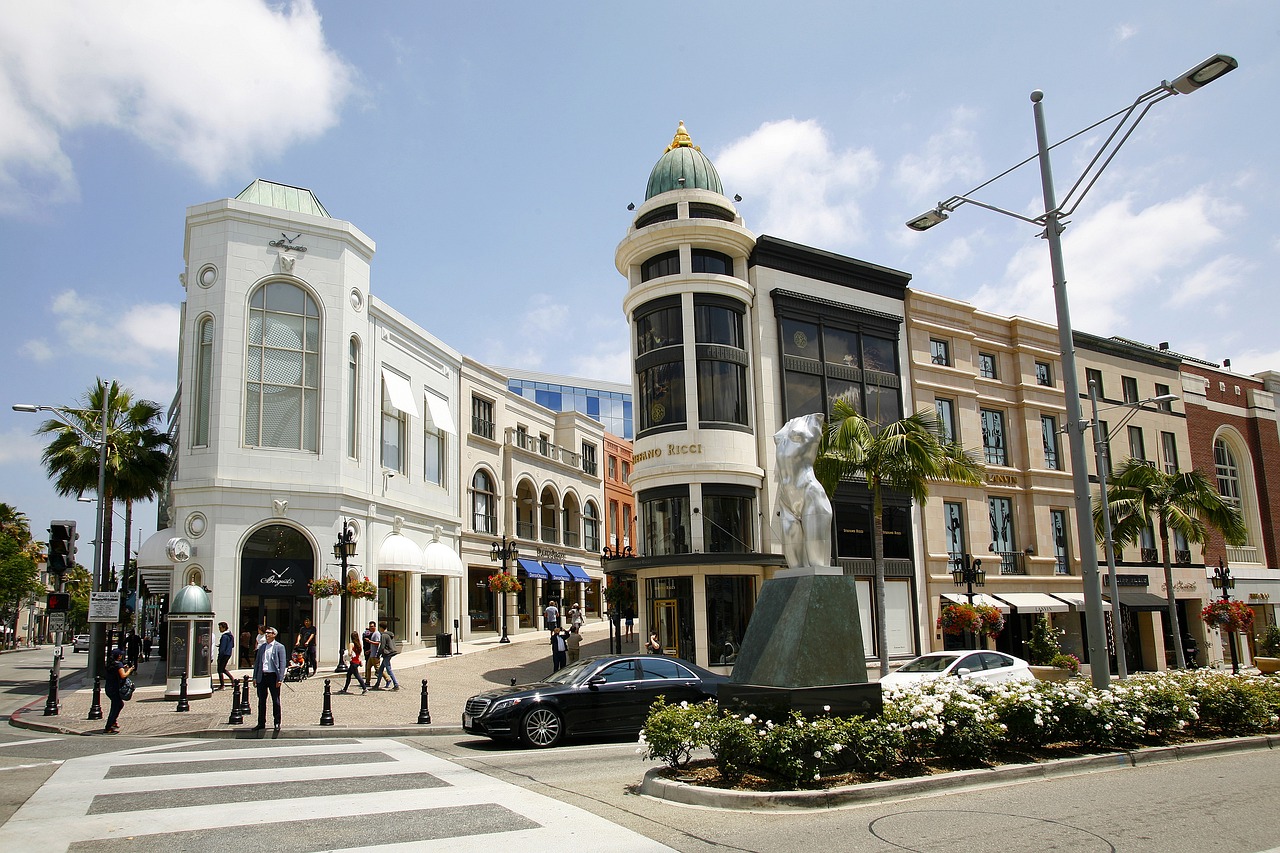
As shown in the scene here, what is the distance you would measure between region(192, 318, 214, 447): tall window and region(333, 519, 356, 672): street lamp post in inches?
215

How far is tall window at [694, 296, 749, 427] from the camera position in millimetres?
29625

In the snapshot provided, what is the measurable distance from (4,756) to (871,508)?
1035 inches

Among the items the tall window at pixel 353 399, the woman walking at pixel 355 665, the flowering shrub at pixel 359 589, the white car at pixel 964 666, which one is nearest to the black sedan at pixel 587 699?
the white car at pixel 964 666

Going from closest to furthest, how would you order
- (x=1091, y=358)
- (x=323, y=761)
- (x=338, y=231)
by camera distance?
(x=323, y=761), (x=338, y=231), (x=1091, y=358)

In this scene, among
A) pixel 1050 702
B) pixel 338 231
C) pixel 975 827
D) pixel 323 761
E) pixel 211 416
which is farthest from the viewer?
pixel 338 231

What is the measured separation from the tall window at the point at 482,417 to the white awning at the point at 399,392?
7.83 metres

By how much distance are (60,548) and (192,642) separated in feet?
17.2

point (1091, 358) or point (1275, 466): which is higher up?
Result: point (1091, 358)

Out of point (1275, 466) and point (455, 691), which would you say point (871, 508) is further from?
point (1275, 466)

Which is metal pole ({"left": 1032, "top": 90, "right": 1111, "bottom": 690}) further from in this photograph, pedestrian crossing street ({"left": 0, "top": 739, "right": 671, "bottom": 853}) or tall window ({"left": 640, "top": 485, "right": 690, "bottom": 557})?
tall window ({"left": 640, "top": 485, "right": 690, "bottom": 557})

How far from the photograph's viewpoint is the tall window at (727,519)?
28.8m

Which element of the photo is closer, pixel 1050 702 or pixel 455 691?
pixel 1050 702

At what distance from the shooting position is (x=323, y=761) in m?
12.7

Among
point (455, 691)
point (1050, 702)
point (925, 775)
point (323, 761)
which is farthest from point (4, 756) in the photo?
point (1050, 702)
